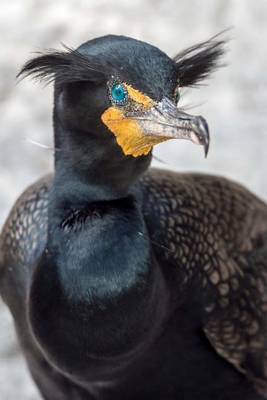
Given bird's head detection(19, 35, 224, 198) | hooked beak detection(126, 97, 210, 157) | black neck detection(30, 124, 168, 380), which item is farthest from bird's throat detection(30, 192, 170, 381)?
hooked beak detection(126, 97, 210, 157)

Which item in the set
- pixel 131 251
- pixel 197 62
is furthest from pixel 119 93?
pixel 131 251

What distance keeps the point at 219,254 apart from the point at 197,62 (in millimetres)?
751

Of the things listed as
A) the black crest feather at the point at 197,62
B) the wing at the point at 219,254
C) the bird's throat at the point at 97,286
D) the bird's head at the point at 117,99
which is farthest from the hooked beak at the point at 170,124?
the wing at the point at 219,254

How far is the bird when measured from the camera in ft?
8.59

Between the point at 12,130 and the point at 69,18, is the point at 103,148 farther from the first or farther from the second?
the point at 69,18

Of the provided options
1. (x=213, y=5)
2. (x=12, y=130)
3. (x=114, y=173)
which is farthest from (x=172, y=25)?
(x=114, y=173)

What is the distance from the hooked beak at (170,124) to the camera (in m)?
2.46

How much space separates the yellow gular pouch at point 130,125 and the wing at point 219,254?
1.75 ft

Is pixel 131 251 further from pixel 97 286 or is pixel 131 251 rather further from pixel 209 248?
pixel 209 248

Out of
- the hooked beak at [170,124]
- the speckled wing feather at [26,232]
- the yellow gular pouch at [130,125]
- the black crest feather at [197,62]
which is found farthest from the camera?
the speckled wing feather at [26,232]

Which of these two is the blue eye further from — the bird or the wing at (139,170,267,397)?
the wing at (139,170,267,397)

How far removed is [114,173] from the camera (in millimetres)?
2805

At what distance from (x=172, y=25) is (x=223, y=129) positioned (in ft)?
2.64

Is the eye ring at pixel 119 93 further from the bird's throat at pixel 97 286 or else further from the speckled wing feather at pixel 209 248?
the speckled wing feather at pixel 209 248
